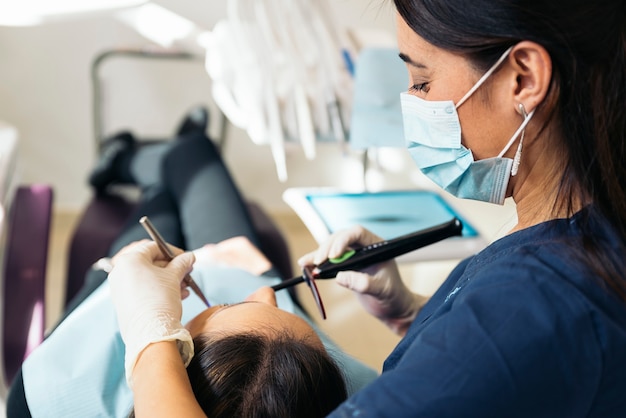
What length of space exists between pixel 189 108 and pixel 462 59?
2.17 metres

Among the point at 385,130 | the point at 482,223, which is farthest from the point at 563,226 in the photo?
the point at 482,223

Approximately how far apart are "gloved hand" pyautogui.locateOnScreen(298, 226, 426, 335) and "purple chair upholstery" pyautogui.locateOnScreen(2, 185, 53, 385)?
684mm

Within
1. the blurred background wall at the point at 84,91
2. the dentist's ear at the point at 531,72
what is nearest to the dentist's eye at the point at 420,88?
the dentist's ear at the point at 531,72

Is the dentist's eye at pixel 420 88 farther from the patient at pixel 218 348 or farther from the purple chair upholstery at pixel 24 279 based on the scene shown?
the purple chair upholstery at pixel 24 279

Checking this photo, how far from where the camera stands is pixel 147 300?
36.1 inches

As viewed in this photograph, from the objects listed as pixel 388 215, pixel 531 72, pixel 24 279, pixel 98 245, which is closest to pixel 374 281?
pixel 388 215

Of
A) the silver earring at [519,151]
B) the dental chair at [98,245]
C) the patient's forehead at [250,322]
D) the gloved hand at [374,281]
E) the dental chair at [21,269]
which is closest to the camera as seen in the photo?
the silver earring at [519,151]

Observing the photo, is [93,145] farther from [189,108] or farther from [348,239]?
[348,239]

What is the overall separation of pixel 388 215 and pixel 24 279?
785 mm

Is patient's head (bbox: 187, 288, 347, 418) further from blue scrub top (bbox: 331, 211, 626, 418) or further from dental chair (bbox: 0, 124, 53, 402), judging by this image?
dental chair (bbox: 0, 124, 53, 402)

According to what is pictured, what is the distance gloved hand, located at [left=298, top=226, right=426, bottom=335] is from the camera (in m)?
1.17

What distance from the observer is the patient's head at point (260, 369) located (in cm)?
85

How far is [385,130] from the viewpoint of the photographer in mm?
1561

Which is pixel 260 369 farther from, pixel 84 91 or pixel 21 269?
pixel 84 91
